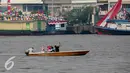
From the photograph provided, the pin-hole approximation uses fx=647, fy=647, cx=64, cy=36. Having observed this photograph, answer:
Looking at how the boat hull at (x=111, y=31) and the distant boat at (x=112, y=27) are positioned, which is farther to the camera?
the distant boat at (x=112, y=27)

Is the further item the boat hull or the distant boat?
the distant boat

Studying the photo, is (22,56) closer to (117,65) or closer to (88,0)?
(117,65)

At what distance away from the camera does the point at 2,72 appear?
5091 cm

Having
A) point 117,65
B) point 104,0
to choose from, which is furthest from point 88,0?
point 117,65

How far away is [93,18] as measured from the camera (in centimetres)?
16225

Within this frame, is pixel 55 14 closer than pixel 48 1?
Yes

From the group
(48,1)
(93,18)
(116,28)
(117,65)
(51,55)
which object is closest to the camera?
(117,65)

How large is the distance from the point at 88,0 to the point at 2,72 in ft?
430

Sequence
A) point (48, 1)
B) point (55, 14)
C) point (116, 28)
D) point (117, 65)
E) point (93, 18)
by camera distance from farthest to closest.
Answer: point (48, 1) < point (55, 14) < point (93, 18) < point (116, 28) < point (117, 65)

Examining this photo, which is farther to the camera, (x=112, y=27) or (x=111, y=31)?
(x=112, y=27)

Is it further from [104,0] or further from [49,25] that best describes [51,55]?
[104,0]

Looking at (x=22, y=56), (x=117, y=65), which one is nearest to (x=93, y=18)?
(x=22, y=56)

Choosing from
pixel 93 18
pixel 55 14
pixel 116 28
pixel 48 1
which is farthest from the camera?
pixel 48 1

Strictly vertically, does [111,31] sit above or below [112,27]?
below
